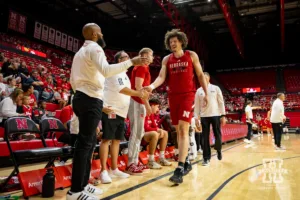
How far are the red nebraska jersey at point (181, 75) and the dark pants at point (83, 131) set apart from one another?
4.19 ft

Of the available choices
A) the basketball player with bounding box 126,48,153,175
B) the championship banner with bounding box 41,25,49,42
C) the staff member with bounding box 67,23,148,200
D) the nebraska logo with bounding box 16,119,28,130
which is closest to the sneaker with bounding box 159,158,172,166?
the basketball player with bounding box 126,48,153,175

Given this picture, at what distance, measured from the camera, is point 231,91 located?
2273cm

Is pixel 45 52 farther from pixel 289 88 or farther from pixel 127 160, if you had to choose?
pixel 289 88

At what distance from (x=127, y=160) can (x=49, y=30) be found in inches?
531

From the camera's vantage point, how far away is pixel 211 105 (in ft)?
15.2

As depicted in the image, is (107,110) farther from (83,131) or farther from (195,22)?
(195,22)

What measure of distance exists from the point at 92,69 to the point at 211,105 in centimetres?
296

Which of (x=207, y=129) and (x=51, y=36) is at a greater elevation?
(x=51, y=36)

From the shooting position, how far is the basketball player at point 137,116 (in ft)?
11.5

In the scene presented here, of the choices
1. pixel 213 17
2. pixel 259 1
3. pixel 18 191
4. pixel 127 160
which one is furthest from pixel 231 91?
pixel 18 191

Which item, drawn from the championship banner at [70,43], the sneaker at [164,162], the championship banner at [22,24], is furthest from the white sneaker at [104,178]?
the championship banner at [70,43]

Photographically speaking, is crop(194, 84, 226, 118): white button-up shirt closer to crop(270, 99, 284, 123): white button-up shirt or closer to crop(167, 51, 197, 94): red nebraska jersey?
crop(167, 51, 197, 94): red nebraska jersey

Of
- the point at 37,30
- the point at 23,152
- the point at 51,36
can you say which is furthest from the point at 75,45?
the point at 23,152

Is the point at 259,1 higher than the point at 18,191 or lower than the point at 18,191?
higher
